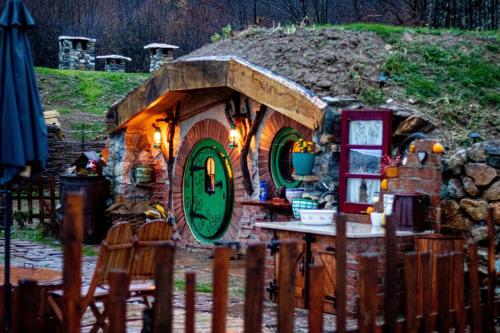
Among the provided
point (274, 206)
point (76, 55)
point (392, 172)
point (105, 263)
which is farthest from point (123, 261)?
point (76, 55)

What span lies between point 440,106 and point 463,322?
4.52 meters

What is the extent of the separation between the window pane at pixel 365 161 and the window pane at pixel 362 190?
105mm

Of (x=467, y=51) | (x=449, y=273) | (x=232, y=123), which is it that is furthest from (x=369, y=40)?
(x=449, y=273)

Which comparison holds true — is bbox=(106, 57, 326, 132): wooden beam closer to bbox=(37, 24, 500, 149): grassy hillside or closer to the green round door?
bbox=(37, 24, 500, 149): grassy hillside

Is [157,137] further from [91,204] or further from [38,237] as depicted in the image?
[38,237]

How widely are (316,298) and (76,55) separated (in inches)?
986

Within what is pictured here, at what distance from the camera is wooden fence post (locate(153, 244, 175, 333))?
276 centimetres

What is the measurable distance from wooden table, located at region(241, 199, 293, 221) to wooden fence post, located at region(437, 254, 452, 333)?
14.9 ft

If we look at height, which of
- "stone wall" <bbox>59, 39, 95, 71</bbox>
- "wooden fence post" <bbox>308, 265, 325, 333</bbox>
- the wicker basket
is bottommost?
the wicker basket

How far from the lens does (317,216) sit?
22.5ft

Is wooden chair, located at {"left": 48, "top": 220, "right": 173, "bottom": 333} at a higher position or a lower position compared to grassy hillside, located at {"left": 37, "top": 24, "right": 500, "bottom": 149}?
lower

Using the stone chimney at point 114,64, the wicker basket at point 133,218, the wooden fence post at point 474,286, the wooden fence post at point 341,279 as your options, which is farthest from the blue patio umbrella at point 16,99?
the stone chimney at point 114,64

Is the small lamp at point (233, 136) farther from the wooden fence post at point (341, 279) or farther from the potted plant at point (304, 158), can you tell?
the wooden fence post at point (341, 279)

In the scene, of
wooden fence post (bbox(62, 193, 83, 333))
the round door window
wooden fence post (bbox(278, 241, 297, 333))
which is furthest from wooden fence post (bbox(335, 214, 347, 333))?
the round door window
